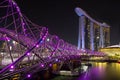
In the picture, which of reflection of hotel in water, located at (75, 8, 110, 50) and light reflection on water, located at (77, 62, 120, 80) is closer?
light reflection on water, located at (77, 62, 120, 80)

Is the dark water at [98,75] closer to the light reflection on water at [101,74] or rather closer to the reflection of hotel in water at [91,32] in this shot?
the light reflection on water at [101,74]

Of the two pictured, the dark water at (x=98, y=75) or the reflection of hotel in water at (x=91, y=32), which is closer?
the dark water at (x=98, y=75)

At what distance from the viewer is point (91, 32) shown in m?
129

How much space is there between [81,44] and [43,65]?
91.2 m

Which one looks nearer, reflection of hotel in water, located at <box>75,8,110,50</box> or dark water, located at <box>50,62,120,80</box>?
dark water, located at <box>50,62,120,80</box>

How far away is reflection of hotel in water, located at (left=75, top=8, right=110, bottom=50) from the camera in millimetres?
→ 121062

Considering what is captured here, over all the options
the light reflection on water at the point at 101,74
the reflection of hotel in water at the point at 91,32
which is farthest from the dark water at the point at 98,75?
the reflection of hotel in water at the point at 91,32

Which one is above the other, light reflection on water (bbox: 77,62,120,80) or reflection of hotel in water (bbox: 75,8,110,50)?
reflection of hotel in water (bbox: 75,8,110,50)

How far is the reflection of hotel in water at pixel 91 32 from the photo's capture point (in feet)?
397

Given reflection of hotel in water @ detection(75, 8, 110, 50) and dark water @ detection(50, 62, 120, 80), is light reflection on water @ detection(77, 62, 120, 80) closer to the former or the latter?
dark water @ detection(50, 62, 120, 80)

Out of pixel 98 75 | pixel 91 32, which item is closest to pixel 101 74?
pixel 98 75

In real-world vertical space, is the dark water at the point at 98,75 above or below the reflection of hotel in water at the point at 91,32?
below

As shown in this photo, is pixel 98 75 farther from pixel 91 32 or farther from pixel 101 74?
pixel 91 32

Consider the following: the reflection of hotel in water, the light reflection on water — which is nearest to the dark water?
the light reflection on water
